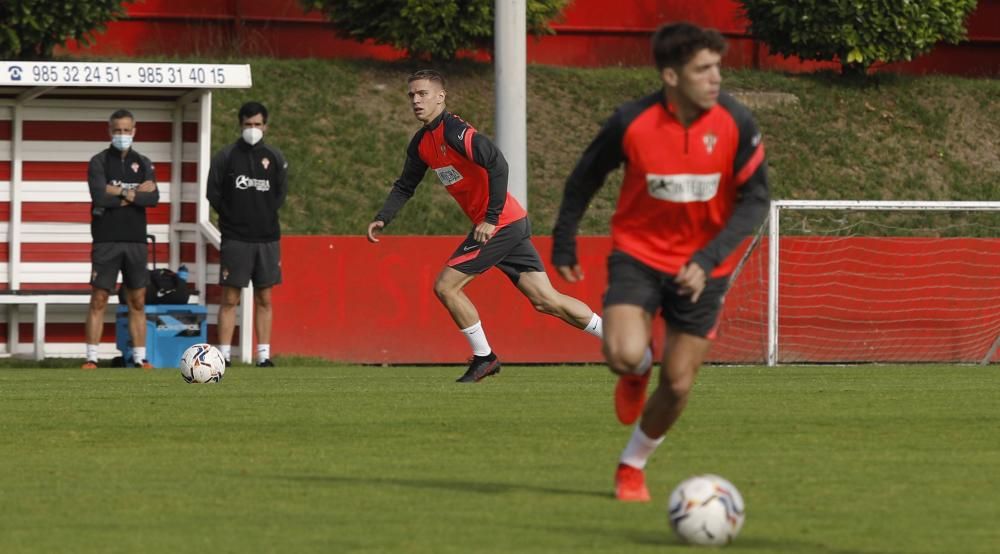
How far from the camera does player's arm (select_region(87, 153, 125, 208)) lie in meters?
16.3

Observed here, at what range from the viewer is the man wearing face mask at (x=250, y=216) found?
16.4 m

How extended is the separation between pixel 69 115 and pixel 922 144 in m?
13.9

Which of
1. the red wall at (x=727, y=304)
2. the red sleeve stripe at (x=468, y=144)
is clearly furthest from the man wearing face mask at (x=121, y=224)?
the red sleeve stripe at (x=468, y=144)

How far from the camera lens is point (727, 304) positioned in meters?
17.9

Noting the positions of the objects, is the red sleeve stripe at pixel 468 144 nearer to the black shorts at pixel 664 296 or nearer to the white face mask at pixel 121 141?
the white face mask at pixel 121 141

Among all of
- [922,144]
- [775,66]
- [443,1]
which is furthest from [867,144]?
[443,1]

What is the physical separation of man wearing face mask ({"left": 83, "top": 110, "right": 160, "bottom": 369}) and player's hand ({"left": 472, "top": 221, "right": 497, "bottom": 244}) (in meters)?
4.75

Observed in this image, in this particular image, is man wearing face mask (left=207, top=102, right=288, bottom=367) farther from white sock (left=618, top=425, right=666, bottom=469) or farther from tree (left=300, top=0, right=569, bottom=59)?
white sock (left=618, top=425, right=666, bottom=469)

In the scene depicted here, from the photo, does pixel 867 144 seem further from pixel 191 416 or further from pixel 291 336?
pixel 191 416

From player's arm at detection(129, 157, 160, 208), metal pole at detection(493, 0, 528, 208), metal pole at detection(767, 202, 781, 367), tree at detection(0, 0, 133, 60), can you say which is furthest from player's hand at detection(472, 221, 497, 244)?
tree at detection(0, 0, 133, 60)

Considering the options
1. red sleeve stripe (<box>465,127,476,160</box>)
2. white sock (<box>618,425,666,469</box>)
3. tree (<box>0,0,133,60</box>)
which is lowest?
white sock (<box>618,425,666,469</box>)

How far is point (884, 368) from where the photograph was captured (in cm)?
1636

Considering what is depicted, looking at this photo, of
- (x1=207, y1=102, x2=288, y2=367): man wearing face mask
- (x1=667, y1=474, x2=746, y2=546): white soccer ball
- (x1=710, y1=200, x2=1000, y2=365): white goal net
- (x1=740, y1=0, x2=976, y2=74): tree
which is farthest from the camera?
(x1=740, y1=0, x2=976, y2=74): tree

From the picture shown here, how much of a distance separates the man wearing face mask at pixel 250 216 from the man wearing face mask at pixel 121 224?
0.68 m
